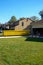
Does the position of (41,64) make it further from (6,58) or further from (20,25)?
(20,25)

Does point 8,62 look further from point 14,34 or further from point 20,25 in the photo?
point 20,25

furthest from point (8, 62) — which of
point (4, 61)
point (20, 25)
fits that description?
point (20, 25)

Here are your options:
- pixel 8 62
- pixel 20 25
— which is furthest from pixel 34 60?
pixel 20 25

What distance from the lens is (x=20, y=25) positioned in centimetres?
6319

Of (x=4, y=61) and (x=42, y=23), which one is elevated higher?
(x=42, y=23)

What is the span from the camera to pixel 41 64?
40.6 feet

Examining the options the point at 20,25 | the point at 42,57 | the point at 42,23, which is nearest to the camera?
the point at 42,57

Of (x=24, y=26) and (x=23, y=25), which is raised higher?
(x=23, y=25)

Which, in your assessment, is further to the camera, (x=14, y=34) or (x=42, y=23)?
(x=14, y=34)

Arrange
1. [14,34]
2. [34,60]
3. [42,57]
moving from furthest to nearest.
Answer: [14,34] < [42,57] < [34,60]

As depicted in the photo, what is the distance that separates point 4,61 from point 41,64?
2.54 metres

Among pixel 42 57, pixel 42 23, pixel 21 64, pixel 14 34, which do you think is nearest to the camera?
pixel 21 64

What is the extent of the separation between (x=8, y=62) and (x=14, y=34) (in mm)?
31876

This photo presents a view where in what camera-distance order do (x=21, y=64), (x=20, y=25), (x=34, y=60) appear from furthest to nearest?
(x=20, y=25), (x=34, y=60), (x=21, y=64)
